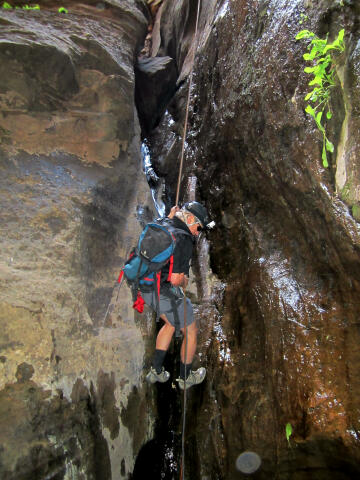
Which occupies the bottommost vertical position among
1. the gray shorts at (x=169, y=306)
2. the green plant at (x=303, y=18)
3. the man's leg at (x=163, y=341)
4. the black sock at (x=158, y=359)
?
the black sock at (x=158, y=359)

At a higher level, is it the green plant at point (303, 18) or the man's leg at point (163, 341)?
the green plant at point (303, 18)

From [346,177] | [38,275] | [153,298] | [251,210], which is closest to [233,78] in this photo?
[251,210]

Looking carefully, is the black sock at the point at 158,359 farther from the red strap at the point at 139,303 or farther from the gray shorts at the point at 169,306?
the red strap at the point at 139,303

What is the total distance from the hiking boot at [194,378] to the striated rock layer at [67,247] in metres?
0.60

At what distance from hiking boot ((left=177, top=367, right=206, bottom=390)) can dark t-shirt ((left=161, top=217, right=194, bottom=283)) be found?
1478 mm

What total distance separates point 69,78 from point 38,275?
A: 3580mm

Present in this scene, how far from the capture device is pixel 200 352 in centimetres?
482

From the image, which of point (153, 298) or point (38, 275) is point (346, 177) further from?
point (38, 275)

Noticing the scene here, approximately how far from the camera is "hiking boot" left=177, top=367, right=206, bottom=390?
14.8 feet

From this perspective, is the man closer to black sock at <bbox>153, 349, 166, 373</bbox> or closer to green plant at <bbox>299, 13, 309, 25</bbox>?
black sock at <bbox>153, 349, 166, 373</bbox>

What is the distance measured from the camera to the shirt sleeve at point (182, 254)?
3.87 meters

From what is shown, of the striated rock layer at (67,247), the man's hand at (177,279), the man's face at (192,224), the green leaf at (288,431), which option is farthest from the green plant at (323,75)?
the striated rock layer at (67,247)

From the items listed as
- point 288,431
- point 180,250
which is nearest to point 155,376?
point 288,431

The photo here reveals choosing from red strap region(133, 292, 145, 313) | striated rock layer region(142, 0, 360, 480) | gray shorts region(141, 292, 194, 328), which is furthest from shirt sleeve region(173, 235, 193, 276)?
striated rock layer region(142, 0, 360, 480)
